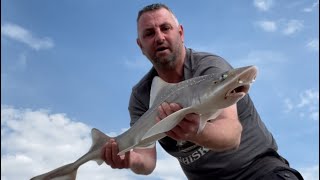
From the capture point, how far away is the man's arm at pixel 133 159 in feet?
18.3

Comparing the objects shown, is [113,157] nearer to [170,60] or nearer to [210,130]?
[170,60]

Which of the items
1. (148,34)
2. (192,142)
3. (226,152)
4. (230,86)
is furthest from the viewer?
(148,34)

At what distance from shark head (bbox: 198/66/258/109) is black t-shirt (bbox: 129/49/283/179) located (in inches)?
38.7

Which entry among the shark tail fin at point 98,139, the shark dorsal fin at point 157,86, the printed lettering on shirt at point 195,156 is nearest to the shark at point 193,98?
the shark dorsal fin at point 157,86

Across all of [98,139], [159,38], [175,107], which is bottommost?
[175,107]

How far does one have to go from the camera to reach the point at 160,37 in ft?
18.6

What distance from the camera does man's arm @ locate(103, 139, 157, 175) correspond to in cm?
557

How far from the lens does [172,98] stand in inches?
183

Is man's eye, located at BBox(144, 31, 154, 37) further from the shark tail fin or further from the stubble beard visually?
the shark tail fin

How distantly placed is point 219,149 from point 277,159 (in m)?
1.14

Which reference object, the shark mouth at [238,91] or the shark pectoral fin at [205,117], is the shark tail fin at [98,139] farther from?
the shark mouth at [238,91]

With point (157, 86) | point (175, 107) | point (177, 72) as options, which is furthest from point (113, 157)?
point (175, 107)

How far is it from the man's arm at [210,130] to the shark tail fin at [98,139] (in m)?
1.19

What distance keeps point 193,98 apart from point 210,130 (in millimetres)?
362
